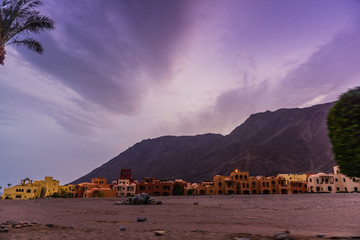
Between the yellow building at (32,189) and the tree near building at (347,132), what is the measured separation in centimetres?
9300

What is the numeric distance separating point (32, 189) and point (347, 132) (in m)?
93.9

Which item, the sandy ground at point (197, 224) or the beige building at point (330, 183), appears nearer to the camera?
the sandy ground at point (197, 224)

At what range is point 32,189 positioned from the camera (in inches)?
3044

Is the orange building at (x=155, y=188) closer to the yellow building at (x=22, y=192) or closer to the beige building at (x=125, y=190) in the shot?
the beige building at (x=125, y=190)

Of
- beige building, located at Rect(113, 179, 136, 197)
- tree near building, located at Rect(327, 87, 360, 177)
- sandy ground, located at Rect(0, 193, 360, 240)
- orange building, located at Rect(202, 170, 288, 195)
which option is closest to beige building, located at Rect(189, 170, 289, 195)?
orange building, located at Rect(202, 170, 288, 195)

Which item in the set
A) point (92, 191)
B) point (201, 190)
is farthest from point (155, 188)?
point (92, 191)

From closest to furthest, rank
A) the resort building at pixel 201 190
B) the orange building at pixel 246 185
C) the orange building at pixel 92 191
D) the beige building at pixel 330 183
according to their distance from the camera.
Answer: the orange building at pixel 92 191, the beige building at pixel 330 183, the orange building at pixel 246 185, the resort building at pixel 201 190

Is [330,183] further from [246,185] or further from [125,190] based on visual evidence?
[125,190]

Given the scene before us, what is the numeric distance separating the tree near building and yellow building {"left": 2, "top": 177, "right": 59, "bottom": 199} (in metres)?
93.0

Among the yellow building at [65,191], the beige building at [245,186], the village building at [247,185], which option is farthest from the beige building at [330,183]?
the yellow building at [65,191]

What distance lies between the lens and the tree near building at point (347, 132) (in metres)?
6.21

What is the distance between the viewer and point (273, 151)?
505 ft

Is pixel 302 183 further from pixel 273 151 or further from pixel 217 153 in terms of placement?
pixel 217 153

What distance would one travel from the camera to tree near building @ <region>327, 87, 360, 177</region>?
6211 mm
